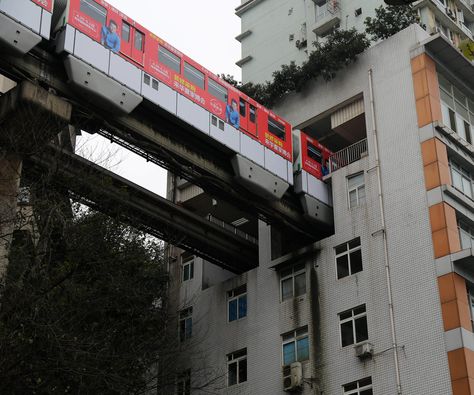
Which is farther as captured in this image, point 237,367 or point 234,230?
point 234,230

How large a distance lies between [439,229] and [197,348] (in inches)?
382

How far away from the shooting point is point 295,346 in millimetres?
26469

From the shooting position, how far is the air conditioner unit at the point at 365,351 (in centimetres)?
2408

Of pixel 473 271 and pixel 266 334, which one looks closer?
pixel 473 271

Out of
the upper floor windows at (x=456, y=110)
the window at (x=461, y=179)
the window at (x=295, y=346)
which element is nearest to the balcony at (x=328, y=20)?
the upper floor windows at (x=456, y=110)

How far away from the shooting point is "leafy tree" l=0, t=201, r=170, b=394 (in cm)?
1579

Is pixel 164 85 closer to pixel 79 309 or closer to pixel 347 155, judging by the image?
pixel 79 309

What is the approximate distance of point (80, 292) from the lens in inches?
760

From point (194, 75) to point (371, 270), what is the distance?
7.83 metres

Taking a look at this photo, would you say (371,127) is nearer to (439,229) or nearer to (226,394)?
(439,229)

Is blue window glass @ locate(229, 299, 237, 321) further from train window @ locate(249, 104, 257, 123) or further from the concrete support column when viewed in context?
the concrete support column

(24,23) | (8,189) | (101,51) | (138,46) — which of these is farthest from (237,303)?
(24,23)

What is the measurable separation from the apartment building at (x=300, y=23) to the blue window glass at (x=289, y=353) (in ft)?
57.1

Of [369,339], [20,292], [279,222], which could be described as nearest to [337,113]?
[279,222]
